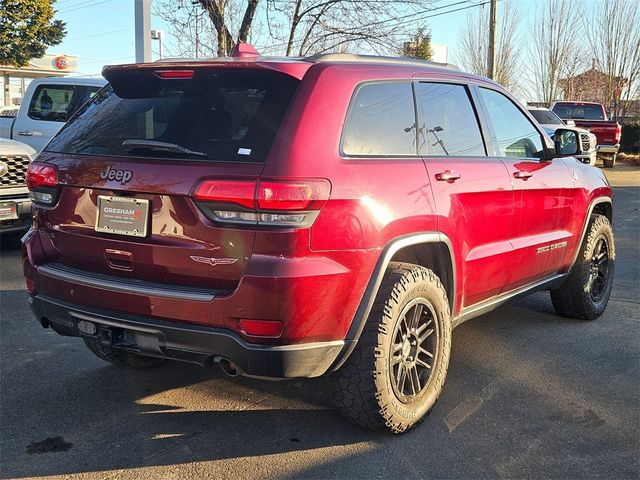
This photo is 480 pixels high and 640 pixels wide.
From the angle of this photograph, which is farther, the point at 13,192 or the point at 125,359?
the point at 13,192

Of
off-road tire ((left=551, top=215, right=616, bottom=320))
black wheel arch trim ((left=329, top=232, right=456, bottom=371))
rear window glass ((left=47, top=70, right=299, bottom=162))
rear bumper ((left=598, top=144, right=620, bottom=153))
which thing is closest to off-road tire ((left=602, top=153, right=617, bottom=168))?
rear bumper ((left=598, top=144, right=620, bottom=153))

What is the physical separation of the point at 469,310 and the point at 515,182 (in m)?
0.86

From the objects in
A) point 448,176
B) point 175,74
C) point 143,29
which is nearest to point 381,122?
point 448,176

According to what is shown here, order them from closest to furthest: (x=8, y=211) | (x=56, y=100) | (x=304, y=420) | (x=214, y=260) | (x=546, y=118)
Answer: (x=214, y=260) < (x=304, y=420) < (x=8, y=211) < (x=56, y=100) < (x=546, y=118)

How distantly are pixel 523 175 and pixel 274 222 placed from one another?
2138 mm

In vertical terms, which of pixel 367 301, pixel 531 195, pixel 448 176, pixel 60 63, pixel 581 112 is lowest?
pixel 367 301

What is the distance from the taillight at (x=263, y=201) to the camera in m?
2.62

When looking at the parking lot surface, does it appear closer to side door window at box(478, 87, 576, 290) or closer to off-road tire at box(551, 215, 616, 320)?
off-road tire at box(551, 215, 616, 320)

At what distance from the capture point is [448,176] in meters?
3.44

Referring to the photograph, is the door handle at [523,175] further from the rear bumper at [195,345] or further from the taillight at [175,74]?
the taillight at [175,74]

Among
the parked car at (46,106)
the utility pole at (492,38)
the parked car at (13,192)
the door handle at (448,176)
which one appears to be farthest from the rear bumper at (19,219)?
the utility pole at (492,38)

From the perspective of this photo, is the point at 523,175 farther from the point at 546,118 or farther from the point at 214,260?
the point at 546,118

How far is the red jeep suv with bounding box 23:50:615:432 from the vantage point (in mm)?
2680

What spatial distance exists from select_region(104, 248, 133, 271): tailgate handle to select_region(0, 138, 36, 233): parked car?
14.7 ft
